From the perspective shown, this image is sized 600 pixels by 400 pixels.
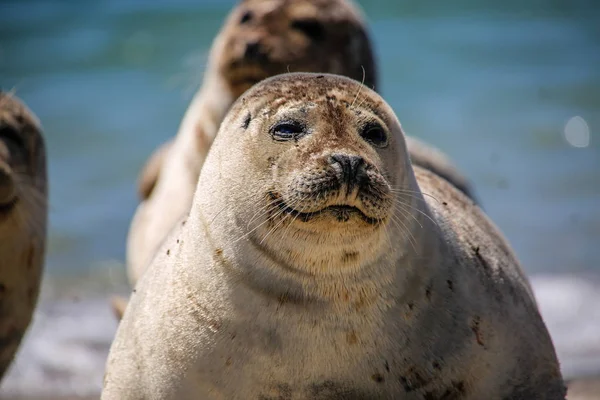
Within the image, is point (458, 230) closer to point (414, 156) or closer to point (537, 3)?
point (414, 156)

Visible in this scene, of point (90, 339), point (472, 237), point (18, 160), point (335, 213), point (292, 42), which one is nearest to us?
point (335, 213)

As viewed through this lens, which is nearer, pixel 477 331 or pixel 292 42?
pixel 477 331

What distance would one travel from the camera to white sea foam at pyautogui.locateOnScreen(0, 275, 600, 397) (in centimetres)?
652

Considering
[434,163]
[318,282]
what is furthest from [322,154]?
[434,163]

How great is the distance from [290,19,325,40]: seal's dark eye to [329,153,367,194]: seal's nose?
3.41 m

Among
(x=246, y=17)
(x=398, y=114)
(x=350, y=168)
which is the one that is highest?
(x=398, y=114)

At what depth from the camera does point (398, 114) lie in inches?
544

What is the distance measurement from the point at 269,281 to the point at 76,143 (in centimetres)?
988

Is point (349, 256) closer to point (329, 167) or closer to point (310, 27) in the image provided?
point (329, 167)

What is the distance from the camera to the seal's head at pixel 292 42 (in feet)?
20.9

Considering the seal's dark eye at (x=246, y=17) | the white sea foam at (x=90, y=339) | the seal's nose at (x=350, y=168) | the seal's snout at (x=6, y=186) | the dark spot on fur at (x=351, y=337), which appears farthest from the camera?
the seal's dark eye at (x=246, y=17)

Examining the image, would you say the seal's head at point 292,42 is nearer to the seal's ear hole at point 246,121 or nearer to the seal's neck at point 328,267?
the seal's ear hole at point 246,121

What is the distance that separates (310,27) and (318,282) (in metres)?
3.46

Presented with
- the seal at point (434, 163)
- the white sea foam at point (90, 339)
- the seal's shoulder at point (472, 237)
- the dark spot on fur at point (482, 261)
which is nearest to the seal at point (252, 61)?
the white sea foam at point (90, 339)
